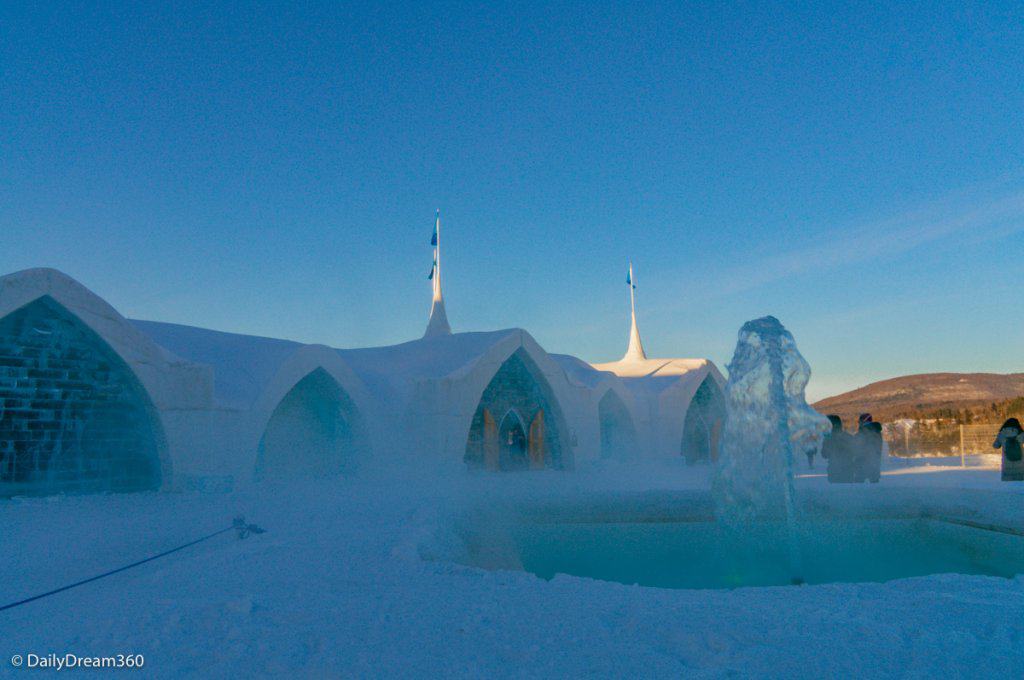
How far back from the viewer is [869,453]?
11805 millimetres

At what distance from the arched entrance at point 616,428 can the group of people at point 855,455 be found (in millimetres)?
7905

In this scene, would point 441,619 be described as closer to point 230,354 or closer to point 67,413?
point 67,413

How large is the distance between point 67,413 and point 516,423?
9330mm

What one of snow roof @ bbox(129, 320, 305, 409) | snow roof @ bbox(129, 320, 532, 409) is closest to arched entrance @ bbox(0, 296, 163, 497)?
snow roof @ bbox(129, 320, 532, 409)

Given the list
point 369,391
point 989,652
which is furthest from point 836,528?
point 369,391

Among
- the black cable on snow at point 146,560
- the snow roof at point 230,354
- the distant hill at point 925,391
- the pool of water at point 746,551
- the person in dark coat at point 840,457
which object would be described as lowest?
the pool of water at point 746,551

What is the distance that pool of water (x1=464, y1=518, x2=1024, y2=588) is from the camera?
276 inches

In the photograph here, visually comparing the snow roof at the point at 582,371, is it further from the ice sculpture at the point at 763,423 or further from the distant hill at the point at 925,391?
the distant hill at the point at 925,391

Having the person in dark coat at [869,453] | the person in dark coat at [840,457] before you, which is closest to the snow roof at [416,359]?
the person in dark coat at [840,457]

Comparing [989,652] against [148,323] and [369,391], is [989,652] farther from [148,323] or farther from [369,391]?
[148,323]

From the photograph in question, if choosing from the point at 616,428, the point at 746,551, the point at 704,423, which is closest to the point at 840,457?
the point at 746,551

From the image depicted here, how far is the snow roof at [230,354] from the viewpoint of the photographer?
11.7 m

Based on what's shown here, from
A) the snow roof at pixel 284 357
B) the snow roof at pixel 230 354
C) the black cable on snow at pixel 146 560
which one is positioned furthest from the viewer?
the snow roof at pixel 284 357

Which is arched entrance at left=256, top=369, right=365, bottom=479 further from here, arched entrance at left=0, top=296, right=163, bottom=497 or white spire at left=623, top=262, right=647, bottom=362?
white spire at left=623, top=262, right=647, bottom=362
